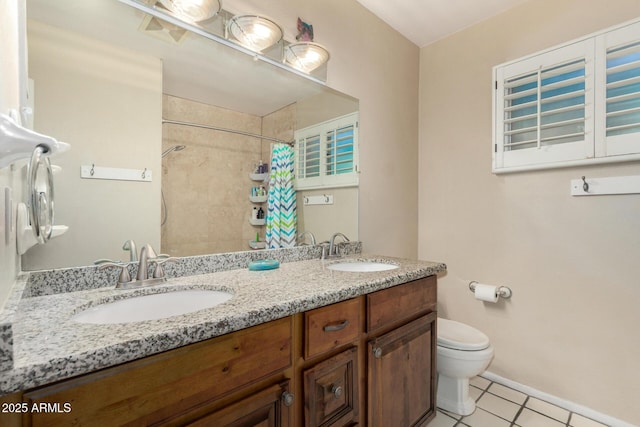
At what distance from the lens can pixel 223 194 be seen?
51.6 inches

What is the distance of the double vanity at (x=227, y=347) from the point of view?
0.54 metres

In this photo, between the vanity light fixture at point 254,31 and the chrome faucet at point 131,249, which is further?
the vanity light fixture at point 254,31

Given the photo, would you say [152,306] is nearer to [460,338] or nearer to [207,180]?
[207,180]

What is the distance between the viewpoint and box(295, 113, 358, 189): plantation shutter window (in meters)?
1.71

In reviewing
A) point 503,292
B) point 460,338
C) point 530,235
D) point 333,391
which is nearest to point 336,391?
point 333,391

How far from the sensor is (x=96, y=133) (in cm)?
102

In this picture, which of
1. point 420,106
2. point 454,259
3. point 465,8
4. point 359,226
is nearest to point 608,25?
point 465,8

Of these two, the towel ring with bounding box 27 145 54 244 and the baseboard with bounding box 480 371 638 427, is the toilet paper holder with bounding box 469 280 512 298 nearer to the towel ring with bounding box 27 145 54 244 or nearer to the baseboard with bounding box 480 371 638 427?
the baseboard with bounding box 480 371 638 427

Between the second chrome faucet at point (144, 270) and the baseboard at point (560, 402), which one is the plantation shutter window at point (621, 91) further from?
the second chrome faucet at point (144, 270)

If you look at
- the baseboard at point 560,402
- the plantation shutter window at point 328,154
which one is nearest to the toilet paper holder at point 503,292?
the baseboard at point 560,402

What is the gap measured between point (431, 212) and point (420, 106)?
886 millimetres

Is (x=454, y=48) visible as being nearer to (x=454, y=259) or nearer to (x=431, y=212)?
(x=431, y=212)

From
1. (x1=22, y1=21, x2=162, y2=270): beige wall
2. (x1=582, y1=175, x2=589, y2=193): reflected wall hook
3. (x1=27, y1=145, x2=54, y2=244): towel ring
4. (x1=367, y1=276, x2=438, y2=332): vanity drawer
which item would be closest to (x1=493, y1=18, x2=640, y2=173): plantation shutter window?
(x1=582, y1=175, x2=589, y2=193): reflected wall hook

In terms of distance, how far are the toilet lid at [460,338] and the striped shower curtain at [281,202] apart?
1021 mm
